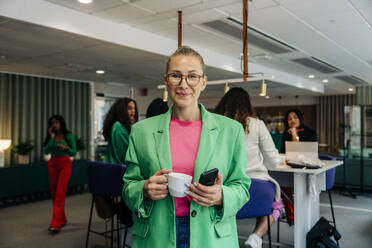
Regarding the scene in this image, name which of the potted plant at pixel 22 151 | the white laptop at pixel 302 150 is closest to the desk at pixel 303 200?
the white laptop at pixel 302 150

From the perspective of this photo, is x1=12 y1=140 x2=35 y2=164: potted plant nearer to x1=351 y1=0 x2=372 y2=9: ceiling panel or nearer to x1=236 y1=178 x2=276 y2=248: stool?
x1=236 y1=178 x2=276 y2=248: stool

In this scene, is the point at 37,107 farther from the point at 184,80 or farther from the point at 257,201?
the point at 184,80

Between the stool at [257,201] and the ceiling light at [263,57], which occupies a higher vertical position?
the ceiling light at [263,57]

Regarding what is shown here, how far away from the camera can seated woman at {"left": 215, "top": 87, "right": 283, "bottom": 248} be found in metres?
2.83

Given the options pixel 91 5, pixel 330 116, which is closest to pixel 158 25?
pixel 91 5

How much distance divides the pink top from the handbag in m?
2.30

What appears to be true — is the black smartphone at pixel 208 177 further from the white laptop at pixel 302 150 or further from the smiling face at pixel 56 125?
the smiling face at pixel 56 125

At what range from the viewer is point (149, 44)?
531 centimetres

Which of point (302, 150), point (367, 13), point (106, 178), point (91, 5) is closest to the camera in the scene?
point (106, 178)

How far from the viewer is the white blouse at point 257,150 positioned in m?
2.83

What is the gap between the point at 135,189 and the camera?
127 cm

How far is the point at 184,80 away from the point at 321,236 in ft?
8.16

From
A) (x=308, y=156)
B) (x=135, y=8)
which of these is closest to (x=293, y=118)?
(x=308, y=156)

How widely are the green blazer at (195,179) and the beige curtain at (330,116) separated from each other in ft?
39.7
